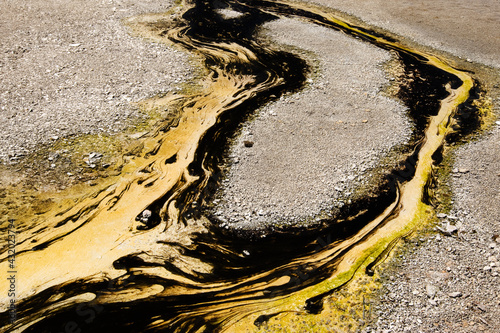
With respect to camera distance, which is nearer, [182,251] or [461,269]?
[461,269]

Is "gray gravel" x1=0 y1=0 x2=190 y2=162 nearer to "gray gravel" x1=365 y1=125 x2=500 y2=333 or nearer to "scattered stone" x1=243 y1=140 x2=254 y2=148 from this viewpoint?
"scattered stone" x1=243 y1=140 x2=254 y2=148

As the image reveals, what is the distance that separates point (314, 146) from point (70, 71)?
4.04 meters

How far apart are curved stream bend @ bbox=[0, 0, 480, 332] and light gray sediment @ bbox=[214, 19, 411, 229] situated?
235 mm

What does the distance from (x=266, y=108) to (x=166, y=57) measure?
221cm

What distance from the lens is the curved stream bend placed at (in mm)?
3375

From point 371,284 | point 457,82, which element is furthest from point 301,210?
point 457,82

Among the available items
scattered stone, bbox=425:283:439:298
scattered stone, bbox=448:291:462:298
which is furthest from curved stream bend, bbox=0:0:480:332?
scattered stone, bbox=448:291:462:298

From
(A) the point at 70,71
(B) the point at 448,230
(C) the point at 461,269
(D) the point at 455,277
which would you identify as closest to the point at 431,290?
(D) the point at 455,277

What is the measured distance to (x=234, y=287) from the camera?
3604 mm

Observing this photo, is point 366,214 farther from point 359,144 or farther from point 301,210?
point 359,144

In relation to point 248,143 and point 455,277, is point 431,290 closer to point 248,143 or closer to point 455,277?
point 455,277

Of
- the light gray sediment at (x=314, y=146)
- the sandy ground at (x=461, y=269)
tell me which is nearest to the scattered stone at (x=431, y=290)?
the sandy ground at (x=461, y=269)

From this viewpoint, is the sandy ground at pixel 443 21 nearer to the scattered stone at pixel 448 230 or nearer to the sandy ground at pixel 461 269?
the sandy ground at pixel 461 269

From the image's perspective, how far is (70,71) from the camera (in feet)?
19.8
